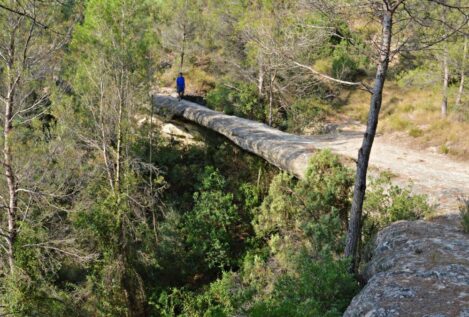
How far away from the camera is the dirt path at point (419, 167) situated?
8.41 meters

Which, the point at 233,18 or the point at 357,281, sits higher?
the point at 233,18

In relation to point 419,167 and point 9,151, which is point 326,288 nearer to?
point 419,167

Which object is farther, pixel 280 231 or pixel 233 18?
pixel 233 18

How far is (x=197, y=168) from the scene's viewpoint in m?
18.3

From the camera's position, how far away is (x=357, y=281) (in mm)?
6250

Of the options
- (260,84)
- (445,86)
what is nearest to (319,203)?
(445,86)

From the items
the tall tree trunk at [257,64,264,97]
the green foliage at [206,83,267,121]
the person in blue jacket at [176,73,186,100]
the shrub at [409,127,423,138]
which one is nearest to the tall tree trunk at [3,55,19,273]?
the person in blue jacket at [176,73,186,100]

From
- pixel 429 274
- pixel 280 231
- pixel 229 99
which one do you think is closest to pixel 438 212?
pixel 429 274

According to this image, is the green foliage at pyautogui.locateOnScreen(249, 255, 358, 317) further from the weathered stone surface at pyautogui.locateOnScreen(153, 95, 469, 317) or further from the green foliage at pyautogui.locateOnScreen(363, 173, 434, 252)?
the green foliage at pyautogui.locateOnScreen(363, 173, 434, 252)

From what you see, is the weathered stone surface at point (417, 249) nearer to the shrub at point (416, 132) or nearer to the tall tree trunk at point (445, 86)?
the shrub at point (416, 132)

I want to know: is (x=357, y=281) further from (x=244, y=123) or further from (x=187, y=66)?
(x=187, y=66)

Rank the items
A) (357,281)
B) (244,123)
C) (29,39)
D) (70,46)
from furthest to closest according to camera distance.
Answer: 1. (244,123)
2. (70,46)
3. (29,39)
4. (357,281)

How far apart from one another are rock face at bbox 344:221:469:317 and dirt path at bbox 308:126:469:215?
2313 mm

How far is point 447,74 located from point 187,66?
17.3 metres
